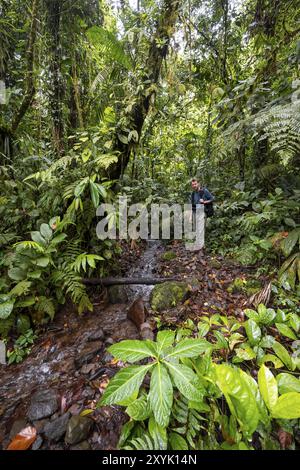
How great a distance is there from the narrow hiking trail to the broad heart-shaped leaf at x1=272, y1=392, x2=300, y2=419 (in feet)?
3.28

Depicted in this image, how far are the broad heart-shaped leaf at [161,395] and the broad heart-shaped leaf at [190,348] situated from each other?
136mm

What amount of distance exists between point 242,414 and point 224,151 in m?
3.18

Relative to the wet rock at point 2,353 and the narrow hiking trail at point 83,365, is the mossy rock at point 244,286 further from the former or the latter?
the wet rock at point 2,353

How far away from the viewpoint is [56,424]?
1534 millimetres

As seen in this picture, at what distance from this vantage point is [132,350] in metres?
1.33

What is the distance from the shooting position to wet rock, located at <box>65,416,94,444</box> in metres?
1.43

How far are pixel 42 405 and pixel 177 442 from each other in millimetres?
1080

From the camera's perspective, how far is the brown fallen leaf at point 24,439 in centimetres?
142

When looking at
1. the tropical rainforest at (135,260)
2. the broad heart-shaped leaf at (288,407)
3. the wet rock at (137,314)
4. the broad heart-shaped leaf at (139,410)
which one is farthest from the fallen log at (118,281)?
the broad heart-shaped leaf at (288,407)

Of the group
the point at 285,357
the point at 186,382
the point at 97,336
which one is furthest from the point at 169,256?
the point at 186,382

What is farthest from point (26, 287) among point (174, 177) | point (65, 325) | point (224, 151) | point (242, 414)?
point (174, 177)

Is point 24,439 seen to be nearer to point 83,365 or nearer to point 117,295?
point 83,365

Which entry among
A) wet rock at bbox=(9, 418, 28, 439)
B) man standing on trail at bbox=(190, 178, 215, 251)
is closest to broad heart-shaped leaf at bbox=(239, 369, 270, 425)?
wet rock at bbox=(9, 418, 28, 439)
